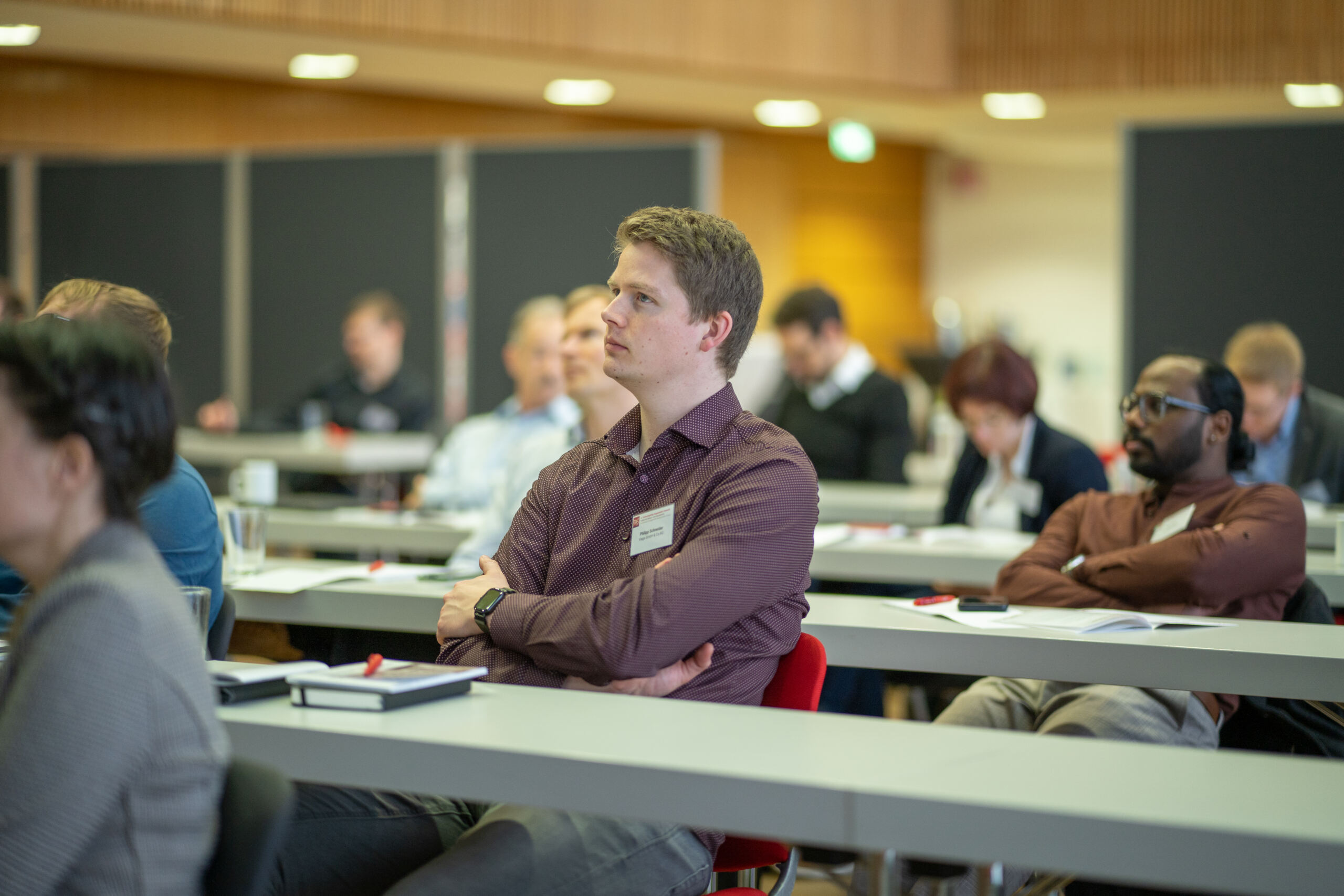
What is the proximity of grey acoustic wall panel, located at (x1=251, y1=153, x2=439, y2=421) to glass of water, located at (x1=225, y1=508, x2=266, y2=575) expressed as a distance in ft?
15.4

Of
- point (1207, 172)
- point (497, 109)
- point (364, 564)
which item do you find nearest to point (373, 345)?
point (497, 109)

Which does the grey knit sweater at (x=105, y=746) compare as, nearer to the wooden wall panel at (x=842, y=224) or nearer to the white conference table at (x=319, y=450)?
the white conference table at (x=319, y=450)

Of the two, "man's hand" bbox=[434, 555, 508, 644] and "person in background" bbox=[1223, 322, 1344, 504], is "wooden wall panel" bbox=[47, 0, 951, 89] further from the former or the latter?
"man's hand" bbox=[434, 555, 508, 644]

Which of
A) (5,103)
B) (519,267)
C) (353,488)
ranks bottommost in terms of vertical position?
(353,488)

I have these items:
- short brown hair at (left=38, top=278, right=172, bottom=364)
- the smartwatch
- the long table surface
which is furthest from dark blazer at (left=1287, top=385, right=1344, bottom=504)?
short brown hair at (left=38, top=278, right=172, bottom=364)

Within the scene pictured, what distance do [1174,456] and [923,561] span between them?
2.22 feet

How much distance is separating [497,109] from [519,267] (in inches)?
67.8

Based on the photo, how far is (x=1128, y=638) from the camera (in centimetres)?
206

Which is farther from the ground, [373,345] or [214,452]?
[373,345]

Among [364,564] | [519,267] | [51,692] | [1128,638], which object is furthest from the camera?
[519,267]

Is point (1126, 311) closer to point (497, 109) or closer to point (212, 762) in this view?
point (497, 109)

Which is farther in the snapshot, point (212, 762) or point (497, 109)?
point (497, 109)

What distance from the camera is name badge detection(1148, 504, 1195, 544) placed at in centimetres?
263

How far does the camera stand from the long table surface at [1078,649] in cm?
194
